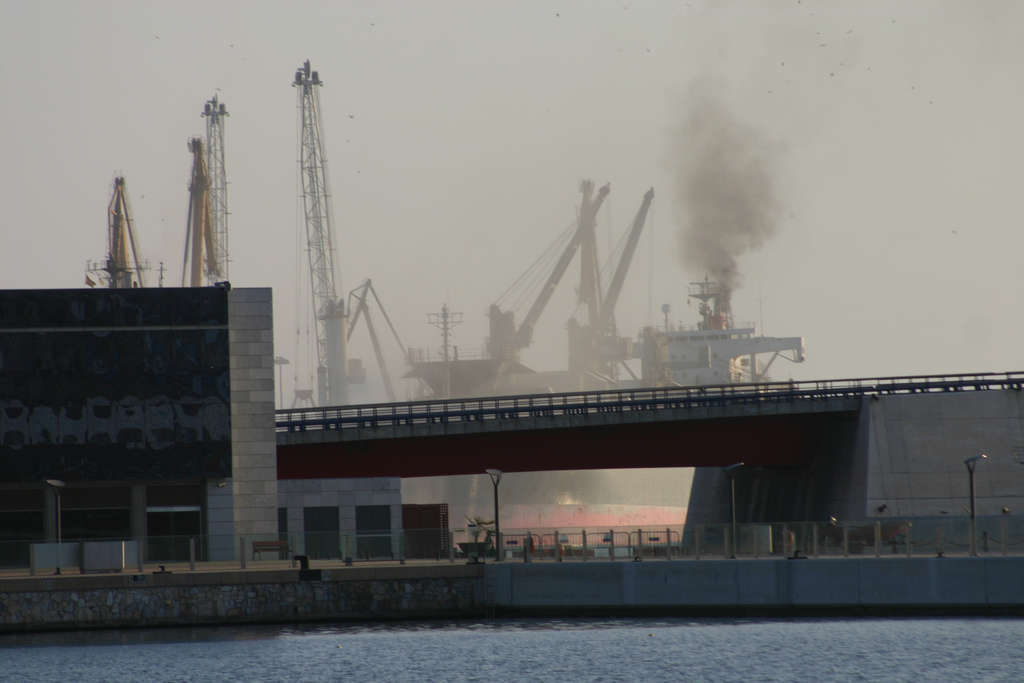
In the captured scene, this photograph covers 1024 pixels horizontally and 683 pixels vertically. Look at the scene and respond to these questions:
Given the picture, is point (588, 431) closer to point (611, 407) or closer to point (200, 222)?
point (611, 407)

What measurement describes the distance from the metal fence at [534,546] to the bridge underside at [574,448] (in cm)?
2797

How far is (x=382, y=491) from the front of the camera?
279ft

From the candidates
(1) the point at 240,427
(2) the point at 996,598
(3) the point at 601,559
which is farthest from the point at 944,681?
(1) the point at 240,427

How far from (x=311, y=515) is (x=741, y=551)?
2584cm

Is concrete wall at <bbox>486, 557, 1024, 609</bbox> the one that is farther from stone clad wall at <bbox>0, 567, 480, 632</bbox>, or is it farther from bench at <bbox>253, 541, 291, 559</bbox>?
bench at <bbox>253, 541, 291, 559</bbox>

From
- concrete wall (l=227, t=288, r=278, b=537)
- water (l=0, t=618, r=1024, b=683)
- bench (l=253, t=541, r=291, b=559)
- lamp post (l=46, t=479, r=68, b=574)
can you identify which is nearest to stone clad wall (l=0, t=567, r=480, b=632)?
water (l=0, t=618, r=1024, b=683)

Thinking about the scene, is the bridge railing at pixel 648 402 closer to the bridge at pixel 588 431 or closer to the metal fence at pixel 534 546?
the bridge at pixel 588 431

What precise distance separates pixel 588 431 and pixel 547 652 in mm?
40873

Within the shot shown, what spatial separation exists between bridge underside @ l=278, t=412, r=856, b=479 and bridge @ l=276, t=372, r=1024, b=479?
0.19 feet

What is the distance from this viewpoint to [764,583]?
212 feet

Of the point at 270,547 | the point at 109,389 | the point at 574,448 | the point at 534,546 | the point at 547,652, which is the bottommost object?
the point at 547,652

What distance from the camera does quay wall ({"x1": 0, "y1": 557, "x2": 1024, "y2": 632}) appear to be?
2459 inches

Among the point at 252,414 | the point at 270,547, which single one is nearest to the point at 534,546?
the point at 270,547

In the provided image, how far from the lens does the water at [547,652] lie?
52656 mm
